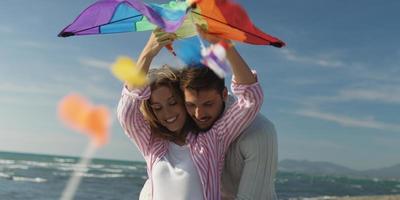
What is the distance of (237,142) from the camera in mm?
3932

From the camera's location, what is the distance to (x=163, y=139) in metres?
4.10

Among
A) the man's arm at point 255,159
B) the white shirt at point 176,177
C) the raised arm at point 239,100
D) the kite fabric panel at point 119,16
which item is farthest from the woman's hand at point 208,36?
the white shirt at point 176,177

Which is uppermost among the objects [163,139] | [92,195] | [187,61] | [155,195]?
[187,61]

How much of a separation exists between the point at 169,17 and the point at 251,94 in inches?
28.4

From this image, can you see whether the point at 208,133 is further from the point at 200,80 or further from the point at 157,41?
the point at 157,41

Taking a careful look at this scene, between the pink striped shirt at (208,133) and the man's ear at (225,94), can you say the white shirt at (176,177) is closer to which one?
the pink striped shirt at (208,133)

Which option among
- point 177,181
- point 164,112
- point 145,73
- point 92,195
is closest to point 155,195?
point 177,181

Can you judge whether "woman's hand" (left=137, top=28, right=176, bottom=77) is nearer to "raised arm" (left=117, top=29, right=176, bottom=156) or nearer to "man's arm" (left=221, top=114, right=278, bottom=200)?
"raised arm" (left=117, top=29, right=176, bottom=156)

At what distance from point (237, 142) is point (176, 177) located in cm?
47

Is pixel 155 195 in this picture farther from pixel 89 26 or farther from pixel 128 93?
pixel 89 26

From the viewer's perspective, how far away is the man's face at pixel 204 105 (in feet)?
12.2

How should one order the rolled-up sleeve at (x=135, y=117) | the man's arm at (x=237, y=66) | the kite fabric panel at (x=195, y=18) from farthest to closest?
the rolled-up sleeve at (x=135, y=117) < the man's arm at (x=237, y=66) < the kite fabric panel at (x=195, y=18)

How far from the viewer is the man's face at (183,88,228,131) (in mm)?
3721

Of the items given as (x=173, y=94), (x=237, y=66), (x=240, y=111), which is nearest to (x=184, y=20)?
(x=237, y=66)
